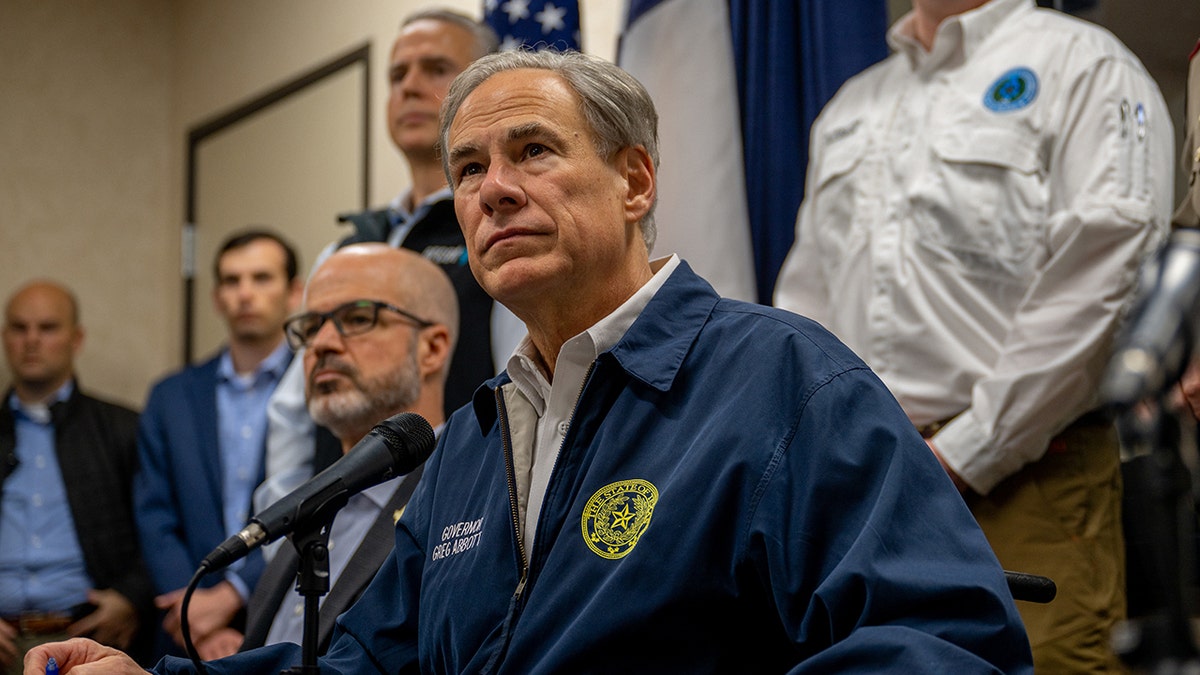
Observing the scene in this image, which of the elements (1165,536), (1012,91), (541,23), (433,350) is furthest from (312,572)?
(541,23)

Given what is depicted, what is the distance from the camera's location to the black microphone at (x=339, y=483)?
1.24 meters

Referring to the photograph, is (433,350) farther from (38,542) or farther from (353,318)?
(38,542)

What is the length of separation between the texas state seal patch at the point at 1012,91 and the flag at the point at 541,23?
42.8 inches

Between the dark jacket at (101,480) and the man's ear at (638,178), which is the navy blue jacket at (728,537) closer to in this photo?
the man's ear at (638,178)

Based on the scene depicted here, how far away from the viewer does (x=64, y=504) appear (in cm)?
398

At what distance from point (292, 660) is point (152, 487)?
230 cm

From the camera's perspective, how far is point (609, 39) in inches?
137

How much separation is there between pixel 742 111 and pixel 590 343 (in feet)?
4.57

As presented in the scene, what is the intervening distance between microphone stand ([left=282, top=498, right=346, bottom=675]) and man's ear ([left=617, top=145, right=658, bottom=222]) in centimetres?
58

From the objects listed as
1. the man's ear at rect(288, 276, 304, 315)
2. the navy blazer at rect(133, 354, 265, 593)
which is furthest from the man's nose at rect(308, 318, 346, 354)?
the man's ear at rect(288, 276, 304, 315)

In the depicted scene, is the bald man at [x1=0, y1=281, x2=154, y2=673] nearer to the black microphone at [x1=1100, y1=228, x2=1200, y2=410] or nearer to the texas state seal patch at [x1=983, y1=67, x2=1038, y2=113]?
the texas state seal patch at [x1=983, y1=67, x2=1038, y2=113]

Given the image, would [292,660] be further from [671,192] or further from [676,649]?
[671,192]

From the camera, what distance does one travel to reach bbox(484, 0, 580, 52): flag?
117 inches

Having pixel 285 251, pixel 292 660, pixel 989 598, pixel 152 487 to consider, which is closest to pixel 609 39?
pixel 285 251
